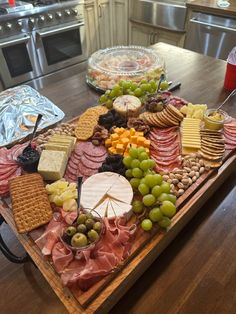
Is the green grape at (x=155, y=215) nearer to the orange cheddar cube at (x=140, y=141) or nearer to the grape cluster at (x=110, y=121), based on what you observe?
the orange cheddar cube at (x=140, y=141)

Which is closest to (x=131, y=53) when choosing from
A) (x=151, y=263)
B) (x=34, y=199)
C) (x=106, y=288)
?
(x=34, y=199)

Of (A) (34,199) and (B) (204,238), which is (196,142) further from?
(A) (34,199)

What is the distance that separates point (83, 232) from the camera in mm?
746

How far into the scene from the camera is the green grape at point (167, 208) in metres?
0.83

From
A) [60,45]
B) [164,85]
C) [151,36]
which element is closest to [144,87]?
[164,85]

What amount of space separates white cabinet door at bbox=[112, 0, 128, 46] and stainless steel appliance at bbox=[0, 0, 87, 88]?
2.23 feet

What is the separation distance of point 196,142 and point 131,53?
3.53ft

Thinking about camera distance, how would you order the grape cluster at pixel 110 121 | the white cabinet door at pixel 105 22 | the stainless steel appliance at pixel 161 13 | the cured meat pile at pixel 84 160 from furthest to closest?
the white cabinet door at pixel 105 22
the stainless steel appliance at pixel 161 13
the grape cluster at pixel 110 121
the cured meat pile at pixel 84 160

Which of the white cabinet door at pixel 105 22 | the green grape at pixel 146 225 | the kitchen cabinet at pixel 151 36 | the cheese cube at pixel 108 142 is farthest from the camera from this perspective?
the white cabinet door at pixel 105 22

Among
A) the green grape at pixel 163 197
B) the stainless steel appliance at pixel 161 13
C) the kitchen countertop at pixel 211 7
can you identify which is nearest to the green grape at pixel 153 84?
the green grape at pixel 163 197

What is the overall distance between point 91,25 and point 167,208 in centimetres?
322

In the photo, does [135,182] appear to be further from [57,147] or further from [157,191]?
[57,147]

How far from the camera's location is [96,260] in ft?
2.40

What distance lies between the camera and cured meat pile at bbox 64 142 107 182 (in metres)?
1.04
